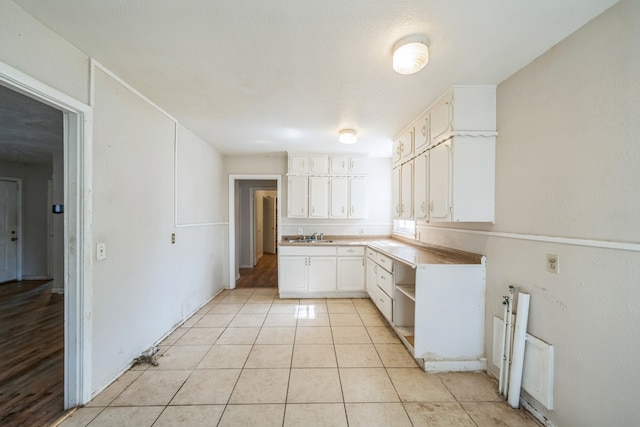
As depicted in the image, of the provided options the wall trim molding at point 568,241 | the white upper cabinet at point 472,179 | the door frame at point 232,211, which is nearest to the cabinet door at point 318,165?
the door frame at point 232,211

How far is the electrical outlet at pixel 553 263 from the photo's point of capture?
1.58 metres

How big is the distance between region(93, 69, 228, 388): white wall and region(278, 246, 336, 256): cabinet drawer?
1248 millimetres

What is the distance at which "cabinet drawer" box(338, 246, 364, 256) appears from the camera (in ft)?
13.3

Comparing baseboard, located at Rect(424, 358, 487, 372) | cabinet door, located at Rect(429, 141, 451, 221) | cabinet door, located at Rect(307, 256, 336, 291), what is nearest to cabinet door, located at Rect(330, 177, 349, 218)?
cabinet door, located at Rect(307, 256, 336, 291)

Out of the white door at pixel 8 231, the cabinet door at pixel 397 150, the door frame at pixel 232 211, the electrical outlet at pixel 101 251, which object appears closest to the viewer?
the electrical outlet at pixel 101 251

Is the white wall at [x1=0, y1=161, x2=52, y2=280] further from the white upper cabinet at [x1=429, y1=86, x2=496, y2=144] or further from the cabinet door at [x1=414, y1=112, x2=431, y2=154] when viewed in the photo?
the white upper cabinet at [x1=429, y1=86, x2=496, y2=144]

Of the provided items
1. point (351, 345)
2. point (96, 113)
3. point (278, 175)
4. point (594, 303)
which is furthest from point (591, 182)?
point (278, 175)

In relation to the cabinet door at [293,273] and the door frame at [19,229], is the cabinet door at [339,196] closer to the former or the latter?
the cabinet door at [293,273]

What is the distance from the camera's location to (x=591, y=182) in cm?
140

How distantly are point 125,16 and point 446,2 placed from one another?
1659mm

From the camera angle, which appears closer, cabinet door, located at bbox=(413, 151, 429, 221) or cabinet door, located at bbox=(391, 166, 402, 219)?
cabinet door, located at bbox=(413, 151, 429, 221)

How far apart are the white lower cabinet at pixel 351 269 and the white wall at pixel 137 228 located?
2.07 meters

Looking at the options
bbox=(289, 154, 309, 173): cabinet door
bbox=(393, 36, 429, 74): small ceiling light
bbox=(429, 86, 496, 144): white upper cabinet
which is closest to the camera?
bbox=(393, 36, 429, 74): small ceiling light

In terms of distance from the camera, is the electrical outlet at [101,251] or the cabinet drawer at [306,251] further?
the cabinet drawer at [306,251]
